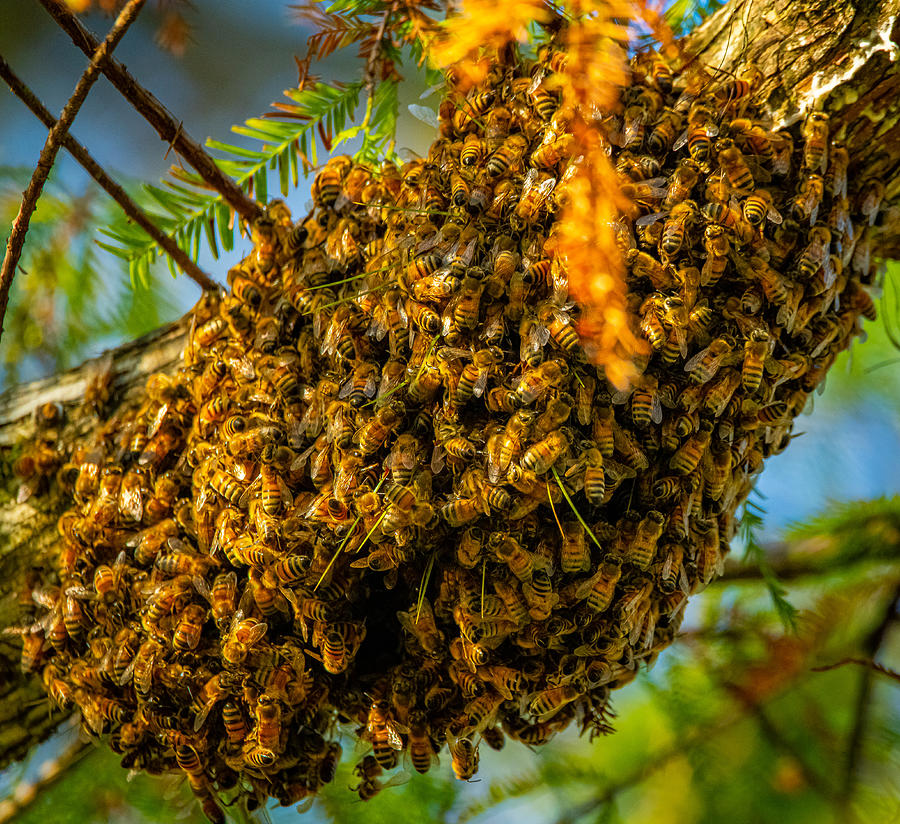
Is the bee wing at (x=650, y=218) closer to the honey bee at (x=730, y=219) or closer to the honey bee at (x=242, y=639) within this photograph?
the honey bee at (x=730, y=219)

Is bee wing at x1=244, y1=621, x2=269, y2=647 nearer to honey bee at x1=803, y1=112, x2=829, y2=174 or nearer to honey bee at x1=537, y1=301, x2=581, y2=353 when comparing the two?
honey bee at x1=537, y1=301, x2=581, y2=353

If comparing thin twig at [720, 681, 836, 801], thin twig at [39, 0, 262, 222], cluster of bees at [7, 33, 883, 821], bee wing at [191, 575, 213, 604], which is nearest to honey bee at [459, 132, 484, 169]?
Result: cluster of bees at [7, 33, 883, 821]

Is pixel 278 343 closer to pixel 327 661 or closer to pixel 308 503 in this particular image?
pixel 308 503

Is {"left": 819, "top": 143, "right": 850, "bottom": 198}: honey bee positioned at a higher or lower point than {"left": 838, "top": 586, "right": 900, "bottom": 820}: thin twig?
higher

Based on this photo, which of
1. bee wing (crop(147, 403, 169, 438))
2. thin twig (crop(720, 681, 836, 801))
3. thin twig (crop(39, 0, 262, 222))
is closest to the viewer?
thin twig (crop(39, 0, 262, 222))

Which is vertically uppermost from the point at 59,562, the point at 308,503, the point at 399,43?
the point at 399,43

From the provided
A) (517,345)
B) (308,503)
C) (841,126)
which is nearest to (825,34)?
(841,126)

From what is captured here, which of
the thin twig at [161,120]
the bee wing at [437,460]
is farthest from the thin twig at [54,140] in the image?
the bee wing at [437,460]
